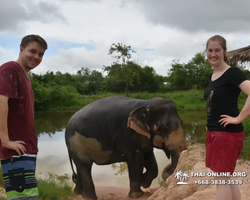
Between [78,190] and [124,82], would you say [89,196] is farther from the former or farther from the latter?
[124,82]

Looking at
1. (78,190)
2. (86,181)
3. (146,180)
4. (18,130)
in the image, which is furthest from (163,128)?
(18,130)

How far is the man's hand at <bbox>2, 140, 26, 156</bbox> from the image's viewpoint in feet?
6.34

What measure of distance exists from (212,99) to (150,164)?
124 inches

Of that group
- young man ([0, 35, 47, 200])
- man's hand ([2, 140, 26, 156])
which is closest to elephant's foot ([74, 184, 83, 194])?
young man ([0, 35, 47, 200])

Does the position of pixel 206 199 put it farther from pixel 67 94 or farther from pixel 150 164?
pixel 67 94

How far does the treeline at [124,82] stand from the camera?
24.5 meters

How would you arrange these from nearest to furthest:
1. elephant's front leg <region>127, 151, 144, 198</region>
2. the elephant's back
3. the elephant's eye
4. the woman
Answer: the woman
the elephant's eye
elephant's front leg <region>127, 151, 144, 198</region>
the elephant's back

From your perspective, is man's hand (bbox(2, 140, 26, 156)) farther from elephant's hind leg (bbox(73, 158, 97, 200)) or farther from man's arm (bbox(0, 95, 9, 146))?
elephant's hind leg (bbox(73, 158, 97, 200))

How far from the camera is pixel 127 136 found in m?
4.66

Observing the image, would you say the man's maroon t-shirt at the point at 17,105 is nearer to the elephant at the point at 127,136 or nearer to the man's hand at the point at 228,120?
the man's hand at the point at 228,120

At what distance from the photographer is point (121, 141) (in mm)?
4730

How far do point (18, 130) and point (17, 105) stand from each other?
166 mm

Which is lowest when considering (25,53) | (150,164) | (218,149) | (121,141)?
(150,164)

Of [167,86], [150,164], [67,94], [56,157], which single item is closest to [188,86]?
[167,86]
